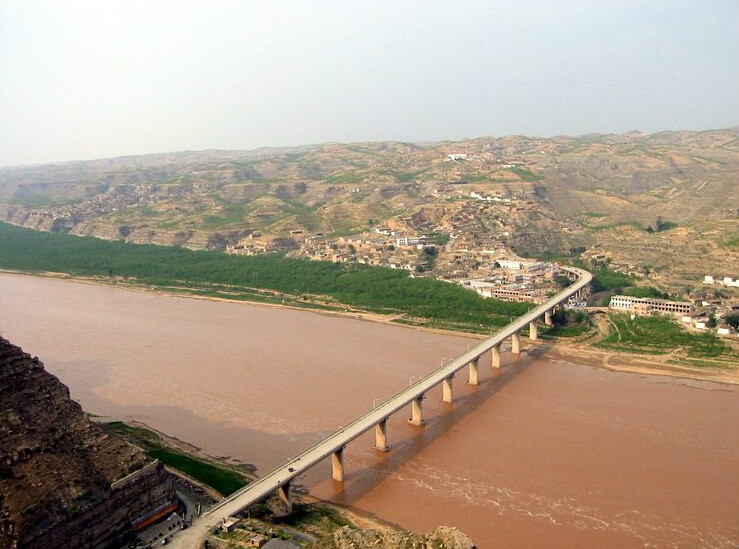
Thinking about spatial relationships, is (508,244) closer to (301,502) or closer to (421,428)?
(421,428)

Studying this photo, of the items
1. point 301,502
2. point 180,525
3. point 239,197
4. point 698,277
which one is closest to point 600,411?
point 301,502

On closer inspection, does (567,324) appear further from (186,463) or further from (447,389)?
(186,463)

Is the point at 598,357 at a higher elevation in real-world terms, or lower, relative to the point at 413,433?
lower

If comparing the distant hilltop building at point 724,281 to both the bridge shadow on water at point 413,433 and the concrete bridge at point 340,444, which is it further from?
the bridge shadow on water at point 413,433

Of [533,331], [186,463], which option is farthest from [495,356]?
[186,463]

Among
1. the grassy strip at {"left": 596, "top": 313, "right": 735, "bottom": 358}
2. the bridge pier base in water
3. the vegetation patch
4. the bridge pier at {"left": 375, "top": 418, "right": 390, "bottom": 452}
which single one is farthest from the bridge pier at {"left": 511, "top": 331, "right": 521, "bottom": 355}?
the bridge pier at {"left": 375, "top": 418, "right": 390, "bottom": 452}
